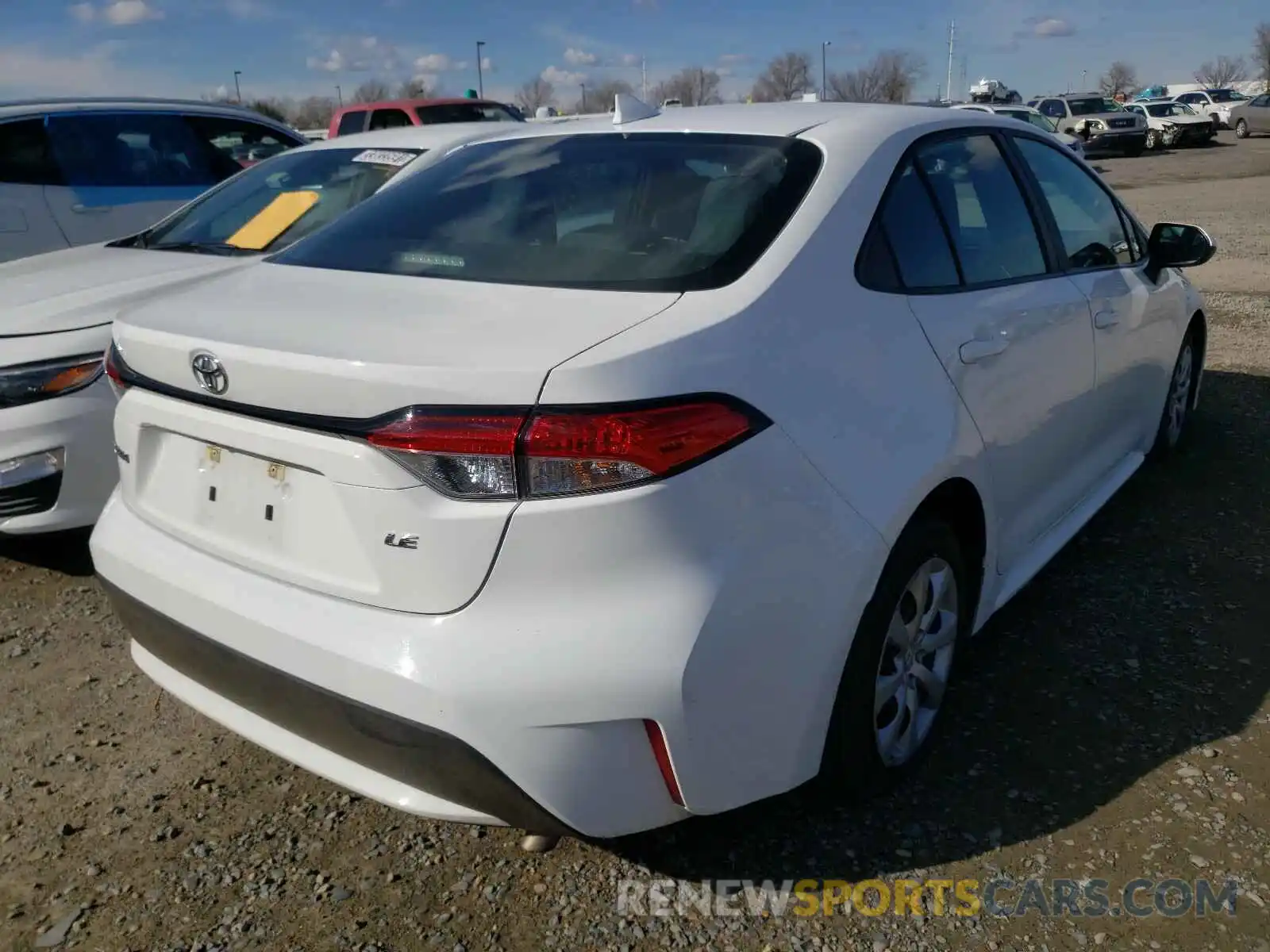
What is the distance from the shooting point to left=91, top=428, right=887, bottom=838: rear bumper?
182 centimetres

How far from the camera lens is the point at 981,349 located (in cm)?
261

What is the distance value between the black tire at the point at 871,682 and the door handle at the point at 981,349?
1.36ft

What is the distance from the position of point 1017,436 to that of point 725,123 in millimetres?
1142

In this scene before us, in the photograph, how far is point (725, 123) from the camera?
2.78 m

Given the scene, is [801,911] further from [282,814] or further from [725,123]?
[725,123]

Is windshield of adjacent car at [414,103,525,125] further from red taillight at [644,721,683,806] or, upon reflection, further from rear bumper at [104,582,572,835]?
red taillight at [644,721,683,806]

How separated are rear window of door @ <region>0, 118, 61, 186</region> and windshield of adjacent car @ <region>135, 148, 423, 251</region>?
1710 mm

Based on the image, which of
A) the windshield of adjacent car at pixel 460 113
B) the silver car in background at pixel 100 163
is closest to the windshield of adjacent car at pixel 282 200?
the silver car in background at pixel 100 163

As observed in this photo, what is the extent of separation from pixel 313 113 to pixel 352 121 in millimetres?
47639

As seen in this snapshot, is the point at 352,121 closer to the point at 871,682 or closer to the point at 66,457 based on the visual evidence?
the point at 66,457

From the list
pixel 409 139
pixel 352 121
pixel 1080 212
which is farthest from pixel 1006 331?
pixel 352 121

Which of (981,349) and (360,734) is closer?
(360,734)

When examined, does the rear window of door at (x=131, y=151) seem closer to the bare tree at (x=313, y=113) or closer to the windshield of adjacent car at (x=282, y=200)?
the windshield of adjacent car at (x=282, y=200)

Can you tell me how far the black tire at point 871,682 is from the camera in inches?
87.6
